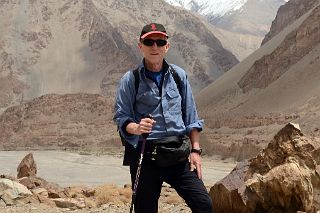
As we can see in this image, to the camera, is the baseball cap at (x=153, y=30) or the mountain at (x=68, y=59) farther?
the mountain at (x=68, y=59)

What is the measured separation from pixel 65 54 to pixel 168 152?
13182 centimetres

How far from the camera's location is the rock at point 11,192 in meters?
9.88

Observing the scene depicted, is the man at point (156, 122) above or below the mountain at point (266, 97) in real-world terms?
below

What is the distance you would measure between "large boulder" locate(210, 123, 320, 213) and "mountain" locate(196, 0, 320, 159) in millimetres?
31873

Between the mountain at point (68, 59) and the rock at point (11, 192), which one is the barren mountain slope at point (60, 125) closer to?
the mountain at point (68, 59)

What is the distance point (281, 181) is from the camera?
22.1 ft


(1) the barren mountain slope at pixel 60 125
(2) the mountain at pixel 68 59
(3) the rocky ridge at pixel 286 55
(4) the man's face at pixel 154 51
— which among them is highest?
(2) the mountain at pixel 68 59

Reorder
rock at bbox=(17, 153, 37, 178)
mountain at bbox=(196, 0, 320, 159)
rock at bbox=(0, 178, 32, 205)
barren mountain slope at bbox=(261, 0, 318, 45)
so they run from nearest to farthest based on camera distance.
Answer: rock at bbox=(0, 178, 32, 205) < rock at bbox=(17, 153, 37, 178) < mountain at bbox=(196, 0, 320, 159) < barren mountain slope at bbox=(261, 0, 318, 45)

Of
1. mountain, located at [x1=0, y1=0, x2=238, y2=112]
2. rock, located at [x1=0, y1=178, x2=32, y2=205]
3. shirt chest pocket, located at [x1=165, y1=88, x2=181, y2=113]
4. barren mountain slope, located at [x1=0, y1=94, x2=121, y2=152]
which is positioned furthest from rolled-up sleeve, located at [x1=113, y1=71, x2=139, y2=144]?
mountain, located at [x1=0, y1=0, x2=238, y2=112]

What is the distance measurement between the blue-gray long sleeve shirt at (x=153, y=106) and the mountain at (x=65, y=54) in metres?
113

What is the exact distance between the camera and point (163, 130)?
4.28 m

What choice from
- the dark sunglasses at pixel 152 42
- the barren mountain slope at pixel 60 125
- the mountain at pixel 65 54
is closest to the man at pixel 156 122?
the dark sunglasses at pixel 152 42

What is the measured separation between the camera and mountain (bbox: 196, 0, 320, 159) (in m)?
47.7

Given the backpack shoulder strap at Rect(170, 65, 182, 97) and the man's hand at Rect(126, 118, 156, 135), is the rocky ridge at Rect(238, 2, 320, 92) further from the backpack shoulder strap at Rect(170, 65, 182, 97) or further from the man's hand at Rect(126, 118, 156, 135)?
the man's hand at Rect(126, 118, 156, 135)
